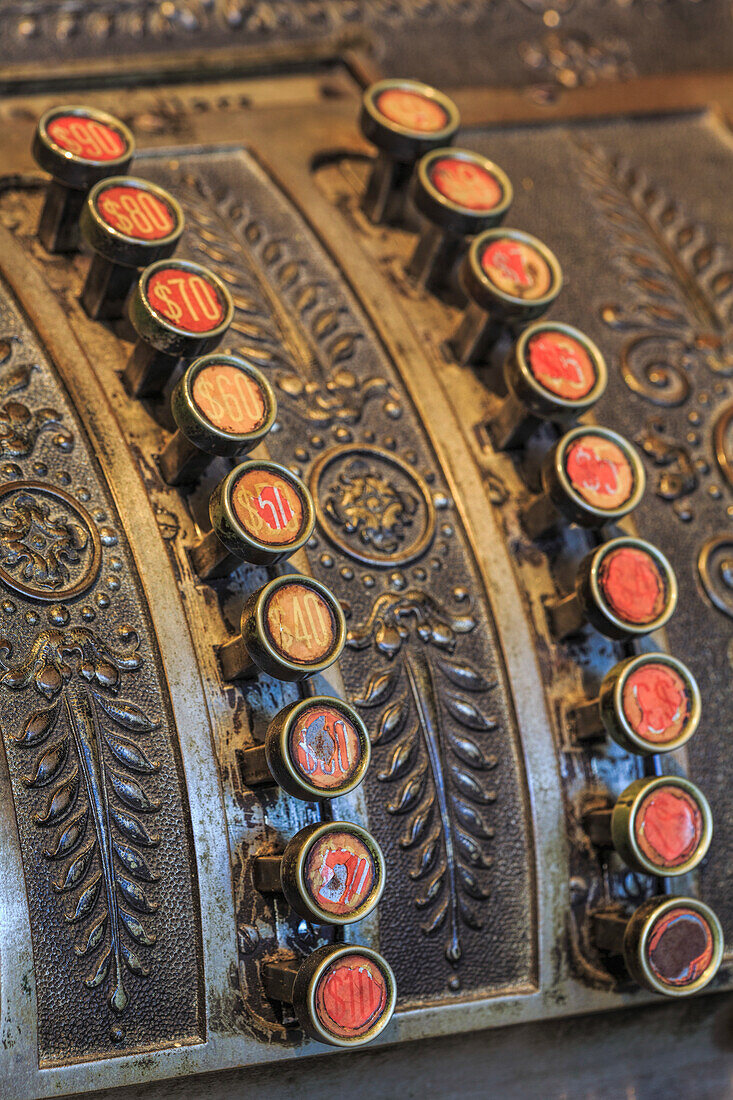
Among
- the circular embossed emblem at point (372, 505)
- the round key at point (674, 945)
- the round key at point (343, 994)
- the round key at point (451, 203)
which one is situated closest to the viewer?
the round key at point (343, 994)

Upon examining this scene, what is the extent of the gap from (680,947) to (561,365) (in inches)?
21.8

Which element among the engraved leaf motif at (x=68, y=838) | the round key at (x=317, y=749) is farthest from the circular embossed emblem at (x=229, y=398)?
the engraved leaf motif at (x=68, y=838)

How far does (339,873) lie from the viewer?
2.93 feet

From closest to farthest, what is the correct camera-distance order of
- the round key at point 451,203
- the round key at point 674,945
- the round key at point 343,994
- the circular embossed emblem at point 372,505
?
1. the round key at point 343,994
2. the round key at point 674,945
3. the circular embossed emblem at point 372,505
4. the round key at point 451,203

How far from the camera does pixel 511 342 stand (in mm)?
1215

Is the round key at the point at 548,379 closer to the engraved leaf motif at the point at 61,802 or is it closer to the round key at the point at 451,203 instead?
the round key at the point at 451,203

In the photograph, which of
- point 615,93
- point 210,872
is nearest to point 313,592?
point 210,872

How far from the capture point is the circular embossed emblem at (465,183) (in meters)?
1.20

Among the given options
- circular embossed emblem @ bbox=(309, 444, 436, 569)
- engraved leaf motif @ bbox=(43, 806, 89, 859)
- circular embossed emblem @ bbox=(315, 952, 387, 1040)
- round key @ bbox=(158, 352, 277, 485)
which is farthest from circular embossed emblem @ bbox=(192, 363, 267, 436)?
circular embossed emblem @ bbox=(315, 952, 387, 1040)

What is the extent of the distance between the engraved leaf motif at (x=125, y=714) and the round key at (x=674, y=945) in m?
0.46

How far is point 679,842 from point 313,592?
0.40m

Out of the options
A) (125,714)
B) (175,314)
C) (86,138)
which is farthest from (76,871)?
(86,138)

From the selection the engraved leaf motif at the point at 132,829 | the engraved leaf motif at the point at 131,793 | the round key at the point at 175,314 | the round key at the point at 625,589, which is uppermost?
the round key at the point at 175,314

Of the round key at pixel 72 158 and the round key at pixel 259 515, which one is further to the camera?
the round key at pixel 72 158
